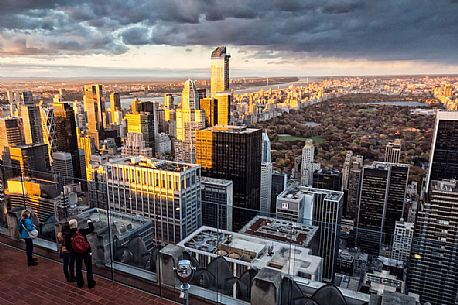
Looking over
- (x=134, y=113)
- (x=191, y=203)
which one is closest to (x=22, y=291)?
(x=191, y=203)

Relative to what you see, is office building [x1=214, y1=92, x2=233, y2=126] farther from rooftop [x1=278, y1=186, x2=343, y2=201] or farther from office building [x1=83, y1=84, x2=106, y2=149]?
rooftop [x1=278, y1=186, x2=343, y2=201]

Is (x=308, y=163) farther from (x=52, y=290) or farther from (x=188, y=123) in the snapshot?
(x=52, y=290)

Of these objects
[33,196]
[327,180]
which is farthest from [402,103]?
[33,196]

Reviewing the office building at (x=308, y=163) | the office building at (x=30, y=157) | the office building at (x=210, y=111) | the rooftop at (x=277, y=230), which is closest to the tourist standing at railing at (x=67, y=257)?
the rooftop at (x=277, y=230)

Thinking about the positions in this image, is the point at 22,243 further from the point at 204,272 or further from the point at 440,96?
the point at 440,96

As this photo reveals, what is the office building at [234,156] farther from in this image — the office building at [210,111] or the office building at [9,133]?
the office building at [9,133]

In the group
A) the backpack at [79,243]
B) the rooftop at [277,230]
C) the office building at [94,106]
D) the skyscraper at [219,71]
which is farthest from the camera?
the skyscraper at [219,71]
